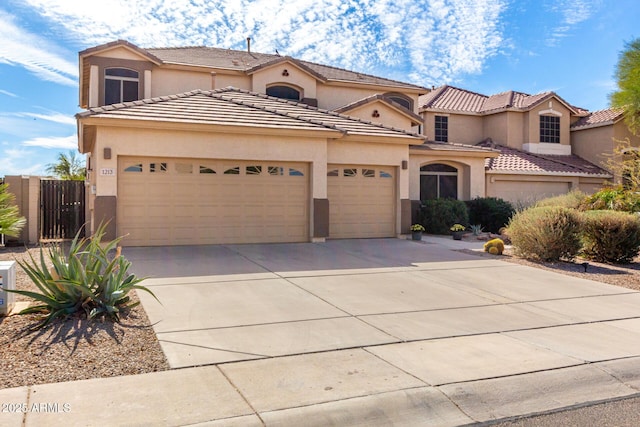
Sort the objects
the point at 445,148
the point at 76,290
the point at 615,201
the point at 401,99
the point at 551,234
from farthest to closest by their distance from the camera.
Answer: the point at 401,99, the point at 445,148, the point at 615,201, the point at 551,234, the point at 76,290

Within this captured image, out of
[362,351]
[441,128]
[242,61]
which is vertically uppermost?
[242,61]

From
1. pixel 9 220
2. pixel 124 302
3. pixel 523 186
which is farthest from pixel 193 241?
pixel 523 186

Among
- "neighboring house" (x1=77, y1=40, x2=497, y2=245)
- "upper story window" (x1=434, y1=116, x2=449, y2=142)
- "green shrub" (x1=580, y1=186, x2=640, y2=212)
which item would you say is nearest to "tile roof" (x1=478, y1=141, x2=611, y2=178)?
"upper story window" (x1=434, y1=116, x2=449, y2=142)

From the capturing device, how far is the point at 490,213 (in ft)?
74.3


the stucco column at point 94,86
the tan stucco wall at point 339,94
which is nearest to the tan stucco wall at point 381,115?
the tan stucco wall at point 339,94

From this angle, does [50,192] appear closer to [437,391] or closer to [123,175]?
[123,175]

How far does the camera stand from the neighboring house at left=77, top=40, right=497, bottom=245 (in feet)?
47.6

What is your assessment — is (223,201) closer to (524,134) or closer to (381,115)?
(381,115)

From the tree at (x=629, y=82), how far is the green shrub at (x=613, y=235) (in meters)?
13.8

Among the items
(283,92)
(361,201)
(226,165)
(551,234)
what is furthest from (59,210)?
(551,234)

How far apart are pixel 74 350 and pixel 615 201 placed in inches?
715

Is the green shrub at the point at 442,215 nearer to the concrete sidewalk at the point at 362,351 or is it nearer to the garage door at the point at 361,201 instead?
the garage door at the point at 361,201

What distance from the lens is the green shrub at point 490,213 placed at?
22.4m

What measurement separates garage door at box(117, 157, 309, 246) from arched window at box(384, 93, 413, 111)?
10720 millimetres
